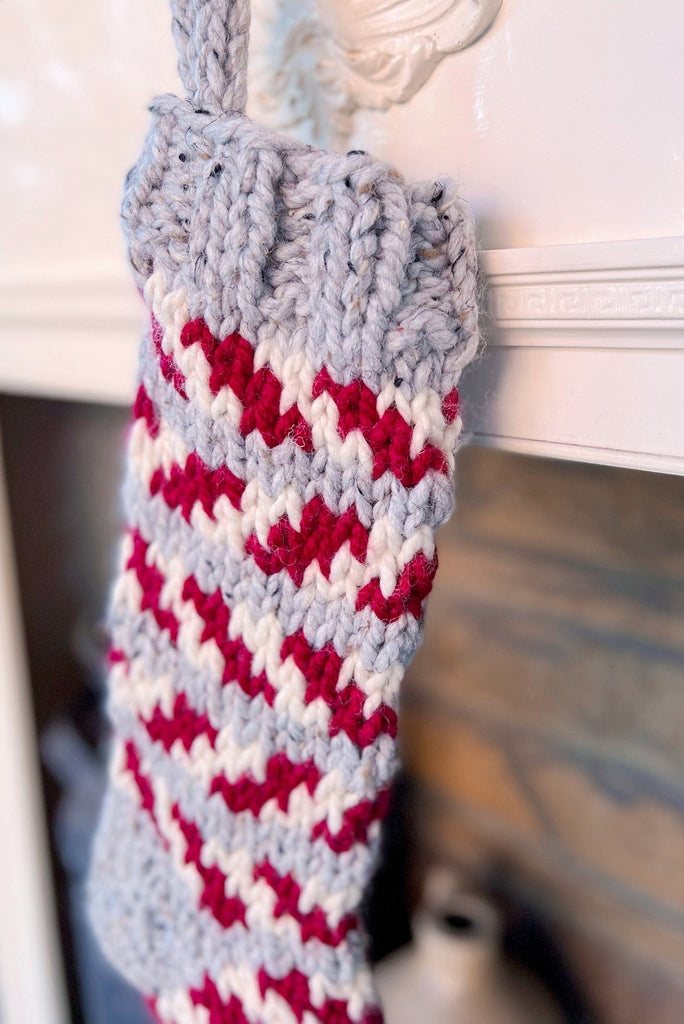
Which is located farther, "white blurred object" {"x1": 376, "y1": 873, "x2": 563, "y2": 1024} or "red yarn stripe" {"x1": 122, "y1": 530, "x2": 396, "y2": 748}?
"white blurred object" {"x1": 376, "y1": 873, "x2": 563, "y2": 1024}

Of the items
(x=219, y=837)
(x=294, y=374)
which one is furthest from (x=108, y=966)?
(x=294, y=374)

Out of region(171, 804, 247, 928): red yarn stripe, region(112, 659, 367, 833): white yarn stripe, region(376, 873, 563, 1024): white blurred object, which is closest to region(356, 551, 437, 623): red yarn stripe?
region(112, 659, 367, 833): white yarn stripe

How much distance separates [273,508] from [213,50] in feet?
0.80

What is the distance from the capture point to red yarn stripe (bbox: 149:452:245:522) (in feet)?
1.37

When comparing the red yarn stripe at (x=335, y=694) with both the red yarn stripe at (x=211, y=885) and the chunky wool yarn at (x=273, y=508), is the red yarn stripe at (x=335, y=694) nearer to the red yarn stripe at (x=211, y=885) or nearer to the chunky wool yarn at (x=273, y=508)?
the chunky wool yarn at (x=273, y=508)

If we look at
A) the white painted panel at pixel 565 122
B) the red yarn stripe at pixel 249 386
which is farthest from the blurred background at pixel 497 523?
the red yarn stripe at pixel 249 386

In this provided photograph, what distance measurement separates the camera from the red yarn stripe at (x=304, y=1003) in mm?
439

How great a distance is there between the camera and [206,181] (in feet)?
1.26

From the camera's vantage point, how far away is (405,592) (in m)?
0.37

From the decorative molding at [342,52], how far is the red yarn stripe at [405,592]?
25 cm

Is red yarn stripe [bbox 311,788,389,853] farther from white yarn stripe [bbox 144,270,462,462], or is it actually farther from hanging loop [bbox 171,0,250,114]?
hanging loop [bbox 171,0,250,114]

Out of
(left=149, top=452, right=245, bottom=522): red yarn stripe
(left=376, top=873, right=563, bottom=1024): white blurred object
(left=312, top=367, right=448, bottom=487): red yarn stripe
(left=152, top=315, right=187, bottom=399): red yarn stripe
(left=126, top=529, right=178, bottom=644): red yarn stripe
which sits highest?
(left=152, top=315, right=187, bottom=399): red yarn stripe

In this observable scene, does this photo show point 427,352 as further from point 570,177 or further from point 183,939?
point 183,939

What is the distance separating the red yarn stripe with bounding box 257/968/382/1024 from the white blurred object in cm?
24
